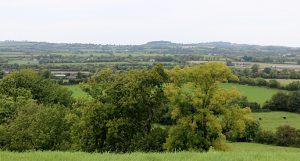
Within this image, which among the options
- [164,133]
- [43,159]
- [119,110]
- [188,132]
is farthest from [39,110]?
[43,159]

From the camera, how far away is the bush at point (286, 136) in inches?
2621

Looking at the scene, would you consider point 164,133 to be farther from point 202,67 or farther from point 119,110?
point 202,67

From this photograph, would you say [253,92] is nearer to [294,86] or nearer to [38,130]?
[294,86]

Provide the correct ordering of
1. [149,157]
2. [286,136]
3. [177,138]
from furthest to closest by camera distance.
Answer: [286,136] < [177,138] < [149,157]

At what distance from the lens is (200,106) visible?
3294 centimetres

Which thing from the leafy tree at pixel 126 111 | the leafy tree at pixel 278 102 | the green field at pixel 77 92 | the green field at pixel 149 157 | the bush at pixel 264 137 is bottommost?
the bush at pixel 264 137

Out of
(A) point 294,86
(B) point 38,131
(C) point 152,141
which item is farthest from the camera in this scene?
(A) point 294,86

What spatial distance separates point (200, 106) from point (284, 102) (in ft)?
205

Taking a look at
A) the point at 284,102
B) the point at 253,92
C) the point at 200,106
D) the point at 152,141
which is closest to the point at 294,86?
the point at 253,92

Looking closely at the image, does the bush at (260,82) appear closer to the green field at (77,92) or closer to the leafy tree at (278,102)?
the leafy tree at (278,102)

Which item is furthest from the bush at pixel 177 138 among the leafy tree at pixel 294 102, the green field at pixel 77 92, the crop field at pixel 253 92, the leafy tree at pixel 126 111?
the leafy tree at pixel 294 102

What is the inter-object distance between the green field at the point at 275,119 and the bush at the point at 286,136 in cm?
603

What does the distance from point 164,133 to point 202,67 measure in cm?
624

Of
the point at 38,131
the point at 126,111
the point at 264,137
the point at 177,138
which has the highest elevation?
the point at 126,111
